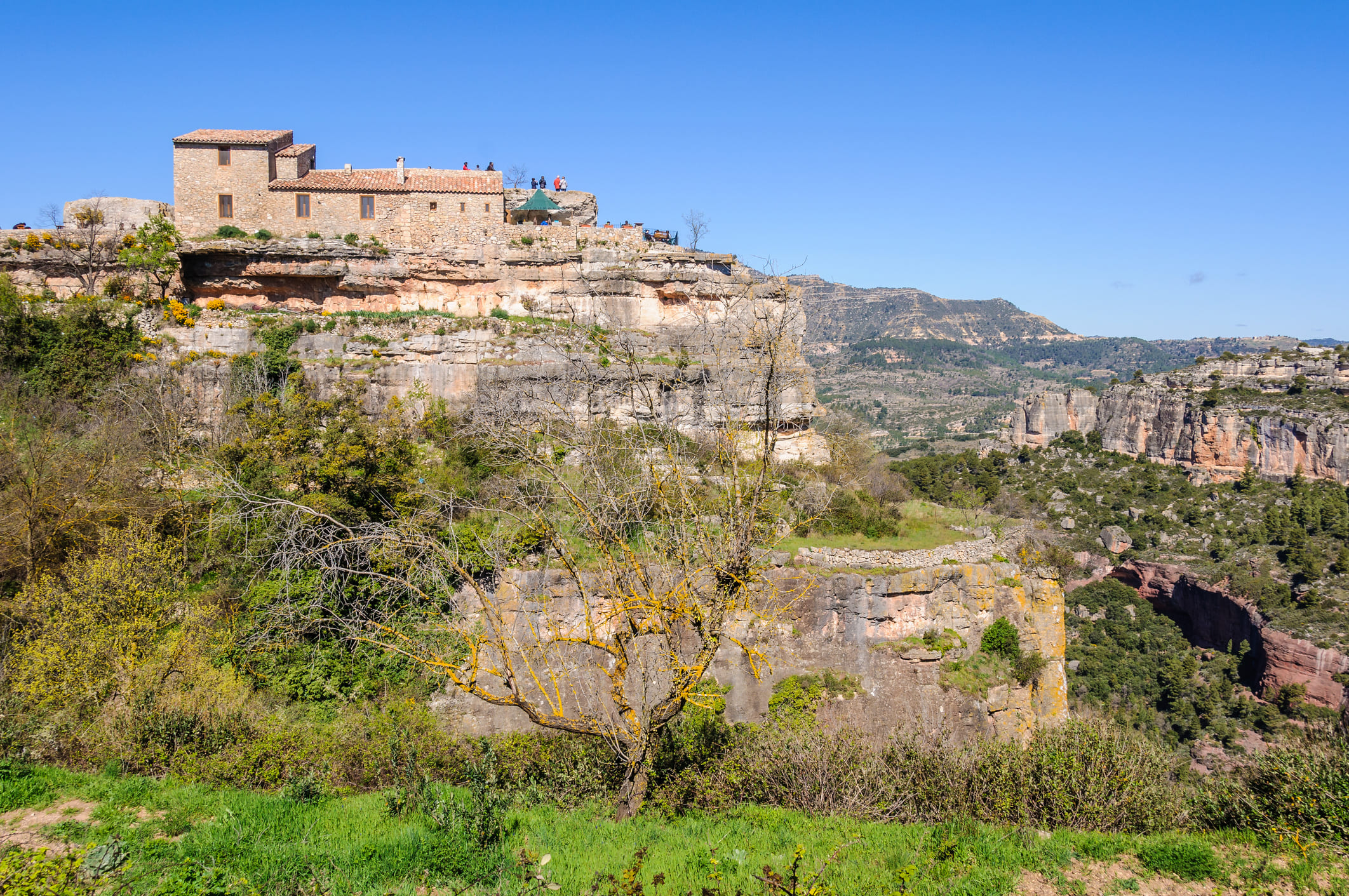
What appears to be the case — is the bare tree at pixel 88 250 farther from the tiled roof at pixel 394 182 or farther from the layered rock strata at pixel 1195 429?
the layered rock strata at pixel 1195 429

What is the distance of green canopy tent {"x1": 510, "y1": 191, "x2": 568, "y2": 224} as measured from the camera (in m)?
27.1

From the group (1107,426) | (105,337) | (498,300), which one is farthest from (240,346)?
(1107,426)

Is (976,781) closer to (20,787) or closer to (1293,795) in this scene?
(1293,795)

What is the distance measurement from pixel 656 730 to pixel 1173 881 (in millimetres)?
4820

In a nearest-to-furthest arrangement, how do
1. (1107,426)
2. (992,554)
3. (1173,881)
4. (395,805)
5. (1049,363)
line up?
(1173,881)
(395,805)
(992,554)
(1107,426)
(1049,363)

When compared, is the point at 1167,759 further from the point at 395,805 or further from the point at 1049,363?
the point at 1049,363

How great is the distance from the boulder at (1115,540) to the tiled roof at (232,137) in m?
46.7

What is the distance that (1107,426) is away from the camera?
6384cm

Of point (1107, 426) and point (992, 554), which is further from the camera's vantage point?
point (1107, 426)

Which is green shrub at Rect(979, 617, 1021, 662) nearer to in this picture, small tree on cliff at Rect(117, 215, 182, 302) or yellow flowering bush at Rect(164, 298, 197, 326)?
yellow flowering bush at Rect(164, 298, 197, 326)

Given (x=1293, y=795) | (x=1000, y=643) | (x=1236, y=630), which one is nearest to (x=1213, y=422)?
(x=1236, y=630)

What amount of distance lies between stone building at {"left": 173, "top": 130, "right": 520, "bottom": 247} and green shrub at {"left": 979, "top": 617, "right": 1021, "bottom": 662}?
63.3 ft

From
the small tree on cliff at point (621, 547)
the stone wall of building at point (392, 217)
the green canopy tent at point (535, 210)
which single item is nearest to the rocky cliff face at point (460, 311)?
the stone wall of building at point (392, 217)

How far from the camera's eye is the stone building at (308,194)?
80.3 feet
